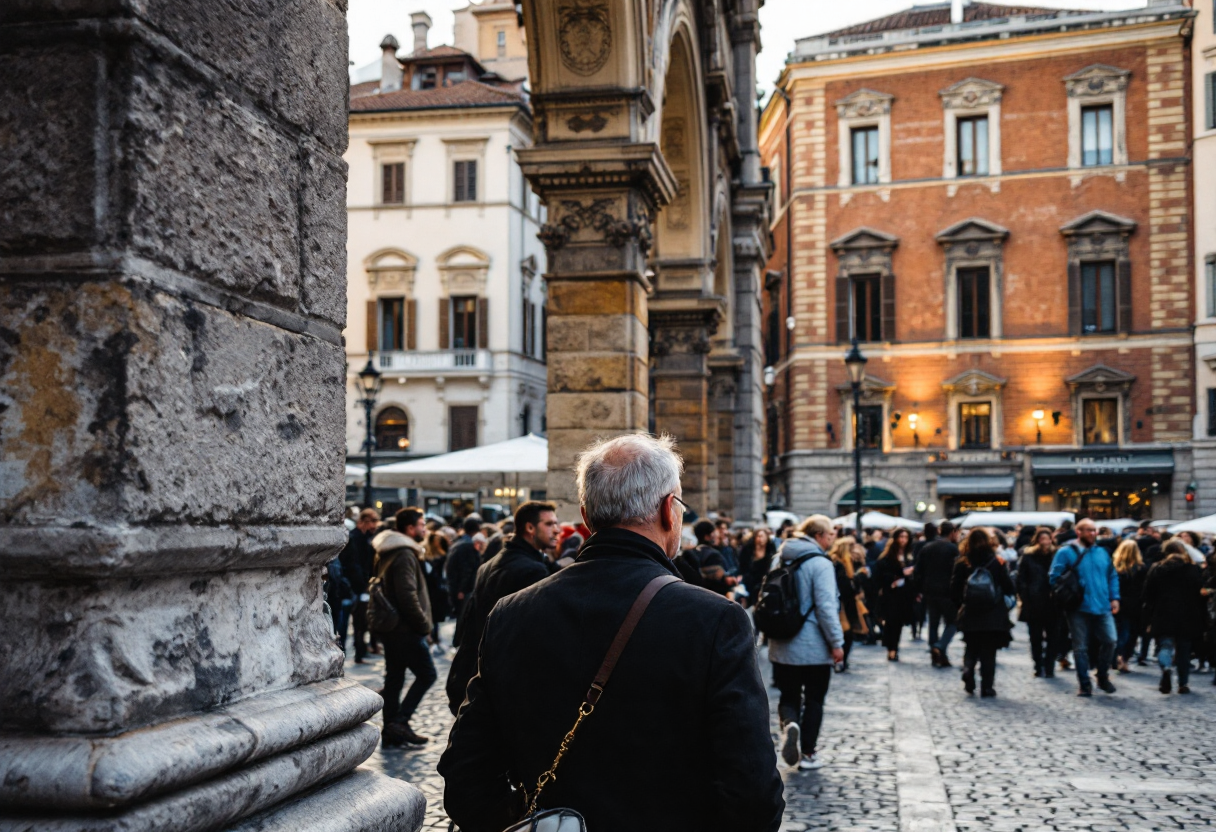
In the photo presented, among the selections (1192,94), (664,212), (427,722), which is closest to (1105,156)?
(1192,94)

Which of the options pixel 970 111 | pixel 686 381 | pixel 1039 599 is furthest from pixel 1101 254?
pixel 1039 599

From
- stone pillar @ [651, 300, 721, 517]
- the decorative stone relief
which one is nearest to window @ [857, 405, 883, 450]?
stone pillar @ [651, 300, 721, 517]

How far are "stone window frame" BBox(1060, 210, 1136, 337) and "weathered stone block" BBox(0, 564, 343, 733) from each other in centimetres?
4188

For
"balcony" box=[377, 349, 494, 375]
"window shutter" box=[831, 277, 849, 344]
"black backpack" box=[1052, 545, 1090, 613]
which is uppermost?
"window shutter" box=[831, 277, 849, 344]

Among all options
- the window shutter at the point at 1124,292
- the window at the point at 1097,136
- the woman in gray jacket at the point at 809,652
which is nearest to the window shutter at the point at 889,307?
the window shutter at the point at 1124,292

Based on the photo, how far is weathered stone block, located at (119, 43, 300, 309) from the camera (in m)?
2.18

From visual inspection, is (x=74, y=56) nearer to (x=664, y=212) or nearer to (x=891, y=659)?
(x=891, y=659)

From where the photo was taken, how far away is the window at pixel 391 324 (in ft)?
140

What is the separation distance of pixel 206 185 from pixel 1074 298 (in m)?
41.9

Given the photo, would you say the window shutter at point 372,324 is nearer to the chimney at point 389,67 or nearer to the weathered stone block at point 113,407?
the chimney at point 389,67

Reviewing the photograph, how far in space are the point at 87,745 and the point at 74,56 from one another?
3.88 feet

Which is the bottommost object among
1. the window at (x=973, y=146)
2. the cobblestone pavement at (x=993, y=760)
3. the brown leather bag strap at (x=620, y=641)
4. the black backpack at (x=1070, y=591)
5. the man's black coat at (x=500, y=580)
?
the cobblestone pavement at (x=993, y=760)

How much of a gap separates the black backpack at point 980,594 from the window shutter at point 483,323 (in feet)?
104

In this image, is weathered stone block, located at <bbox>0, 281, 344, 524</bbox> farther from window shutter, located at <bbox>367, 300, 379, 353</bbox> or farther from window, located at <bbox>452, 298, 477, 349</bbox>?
window shutter, located at <bbox>367, 300, 379, 353</bbox>
